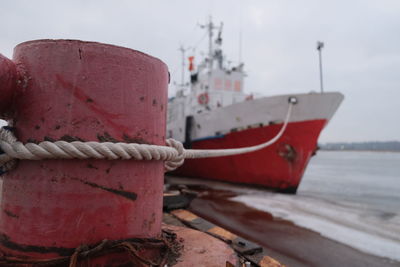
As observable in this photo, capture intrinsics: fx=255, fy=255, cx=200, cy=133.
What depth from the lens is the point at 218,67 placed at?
1193cm

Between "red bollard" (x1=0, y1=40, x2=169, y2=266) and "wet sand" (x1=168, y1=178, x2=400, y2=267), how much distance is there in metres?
2.29

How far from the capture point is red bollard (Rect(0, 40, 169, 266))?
0.89 meters

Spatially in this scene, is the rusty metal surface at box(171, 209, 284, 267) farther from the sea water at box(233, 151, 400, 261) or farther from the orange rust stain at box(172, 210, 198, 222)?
the sea water at box(233, 151, 400, 261)

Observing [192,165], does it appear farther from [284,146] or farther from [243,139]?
[284,146]

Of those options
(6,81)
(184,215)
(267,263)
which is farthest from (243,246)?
(6,81)

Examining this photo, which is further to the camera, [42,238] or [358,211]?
[358,211]

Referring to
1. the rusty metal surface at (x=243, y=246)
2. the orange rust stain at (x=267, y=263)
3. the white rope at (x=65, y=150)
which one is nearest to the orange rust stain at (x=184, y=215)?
the rusty metal surface at (x=243, y=246)

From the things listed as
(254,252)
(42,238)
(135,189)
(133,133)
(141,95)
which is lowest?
(254,252)

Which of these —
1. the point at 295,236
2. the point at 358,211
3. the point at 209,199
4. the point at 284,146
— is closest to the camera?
the point at 295,236

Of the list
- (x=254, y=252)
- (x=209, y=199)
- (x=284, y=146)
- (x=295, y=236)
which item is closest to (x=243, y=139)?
(x=284, y=146)

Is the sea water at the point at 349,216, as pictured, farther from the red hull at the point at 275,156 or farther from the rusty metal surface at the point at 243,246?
the rusty metal surface at the point at 243,246

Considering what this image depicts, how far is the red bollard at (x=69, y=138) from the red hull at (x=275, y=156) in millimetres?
6129

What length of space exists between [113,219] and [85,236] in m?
0.11

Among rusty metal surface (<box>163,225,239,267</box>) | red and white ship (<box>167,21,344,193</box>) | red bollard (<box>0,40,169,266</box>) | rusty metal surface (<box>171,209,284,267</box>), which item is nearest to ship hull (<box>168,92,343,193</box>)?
red and white ship (<box>167,21,344,193</box>)
